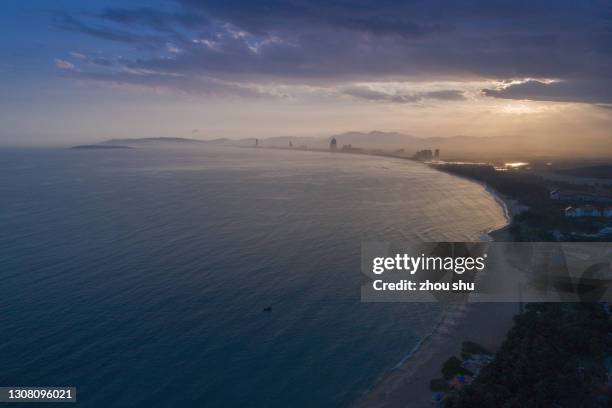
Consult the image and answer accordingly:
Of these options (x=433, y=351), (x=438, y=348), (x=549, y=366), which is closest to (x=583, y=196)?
(x=438, y=348)

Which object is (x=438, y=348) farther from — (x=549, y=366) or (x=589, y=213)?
(x=589, y=213)

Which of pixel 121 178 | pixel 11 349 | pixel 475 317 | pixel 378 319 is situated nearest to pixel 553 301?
pixel 475 317

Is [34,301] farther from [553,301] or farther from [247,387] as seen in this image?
[553,301]

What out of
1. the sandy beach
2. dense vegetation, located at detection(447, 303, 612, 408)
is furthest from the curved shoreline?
dense vegetation, located at detection(447, 303, 612, 408)

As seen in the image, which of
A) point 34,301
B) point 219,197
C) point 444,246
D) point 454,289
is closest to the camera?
point 34,301
